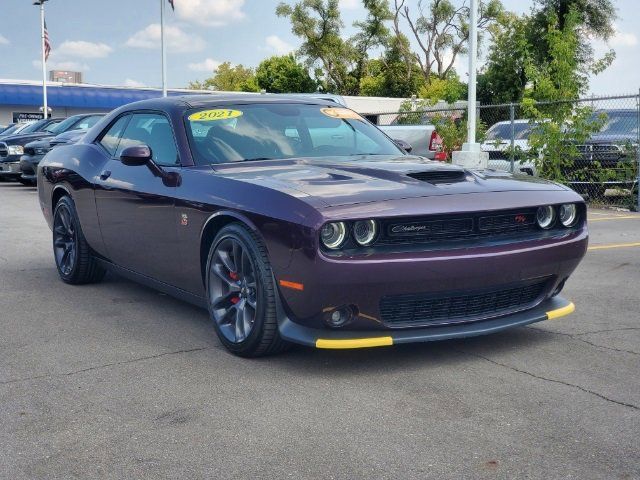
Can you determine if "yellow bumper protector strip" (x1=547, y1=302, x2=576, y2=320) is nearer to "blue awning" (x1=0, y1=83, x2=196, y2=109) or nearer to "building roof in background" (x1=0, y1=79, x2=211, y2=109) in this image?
"building roof in background" (x1=0, y1=79, x2=211, y2=109)

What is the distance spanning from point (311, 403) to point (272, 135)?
2167 mm

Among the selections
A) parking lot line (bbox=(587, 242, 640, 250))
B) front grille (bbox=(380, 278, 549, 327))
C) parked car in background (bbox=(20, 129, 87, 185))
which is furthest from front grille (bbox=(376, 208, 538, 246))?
parked car in background (bbox=(20, 129, 87, 185))

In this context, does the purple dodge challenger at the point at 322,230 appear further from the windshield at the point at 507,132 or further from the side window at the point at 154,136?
the windshield at the point at 507,132

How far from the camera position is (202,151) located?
5305 mm

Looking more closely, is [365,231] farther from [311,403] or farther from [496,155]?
[496,155]

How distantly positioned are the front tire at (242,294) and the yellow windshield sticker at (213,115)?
1076mm

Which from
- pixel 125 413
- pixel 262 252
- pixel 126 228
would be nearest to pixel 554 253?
pixel 262 252

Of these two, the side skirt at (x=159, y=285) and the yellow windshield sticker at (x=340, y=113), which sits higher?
the yellow windshield sticker at (x=340, y=113)

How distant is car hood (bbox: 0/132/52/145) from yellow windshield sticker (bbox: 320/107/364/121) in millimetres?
13658

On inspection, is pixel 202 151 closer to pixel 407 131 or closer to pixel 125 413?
pixel 125 413

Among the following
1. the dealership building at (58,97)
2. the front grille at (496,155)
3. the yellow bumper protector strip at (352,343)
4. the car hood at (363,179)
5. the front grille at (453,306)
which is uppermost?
the dealership building at (58,97)

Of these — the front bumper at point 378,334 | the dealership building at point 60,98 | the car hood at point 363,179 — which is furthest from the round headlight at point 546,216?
the dealership building at point 60,98

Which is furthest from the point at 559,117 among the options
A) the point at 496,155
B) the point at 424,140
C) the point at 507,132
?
the point at 424,140

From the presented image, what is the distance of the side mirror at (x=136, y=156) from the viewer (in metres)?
5.29
